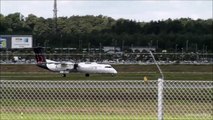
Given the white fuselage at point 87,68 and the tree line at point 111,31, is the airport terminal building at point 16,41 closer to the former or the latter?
the tree line at point 111,31

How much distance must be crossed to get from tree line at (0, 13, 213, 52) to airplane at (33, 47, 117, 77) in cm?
2822

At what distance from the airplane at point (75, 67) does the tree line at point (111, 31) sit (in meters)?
28.2

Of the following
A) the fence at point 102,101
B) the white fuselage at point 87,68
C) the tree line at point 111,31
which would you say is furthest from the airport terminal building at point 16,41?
the fence at point 102,101

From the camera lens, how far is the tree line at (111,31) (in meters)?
107

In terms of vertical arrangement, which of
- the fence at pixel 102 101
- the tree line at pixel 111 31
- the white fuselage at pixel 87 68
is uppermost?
the tree line at pixel 111 31

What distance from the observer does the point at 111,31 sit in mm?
131250

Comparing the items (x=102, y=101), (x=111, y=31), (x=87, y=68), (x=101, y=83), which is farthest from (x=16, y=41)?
(x=101, y=83)

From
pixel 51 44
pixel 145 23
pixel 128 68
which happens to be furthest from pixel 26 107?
pixel 145 23

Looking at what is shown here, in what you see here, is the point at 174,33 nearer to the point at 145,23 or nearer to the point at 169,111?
the point at 145,23

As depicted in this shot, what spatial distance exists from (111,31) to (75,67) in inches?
2629

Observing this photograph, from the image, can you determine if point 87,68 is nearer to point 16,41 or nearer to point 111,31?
point 16,41

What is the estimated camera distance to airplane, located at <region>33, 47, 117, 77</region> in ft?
203

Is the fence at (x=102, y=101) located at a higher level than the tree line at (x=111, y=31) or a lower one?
lower

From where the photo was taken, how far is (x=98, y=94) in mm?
20828
